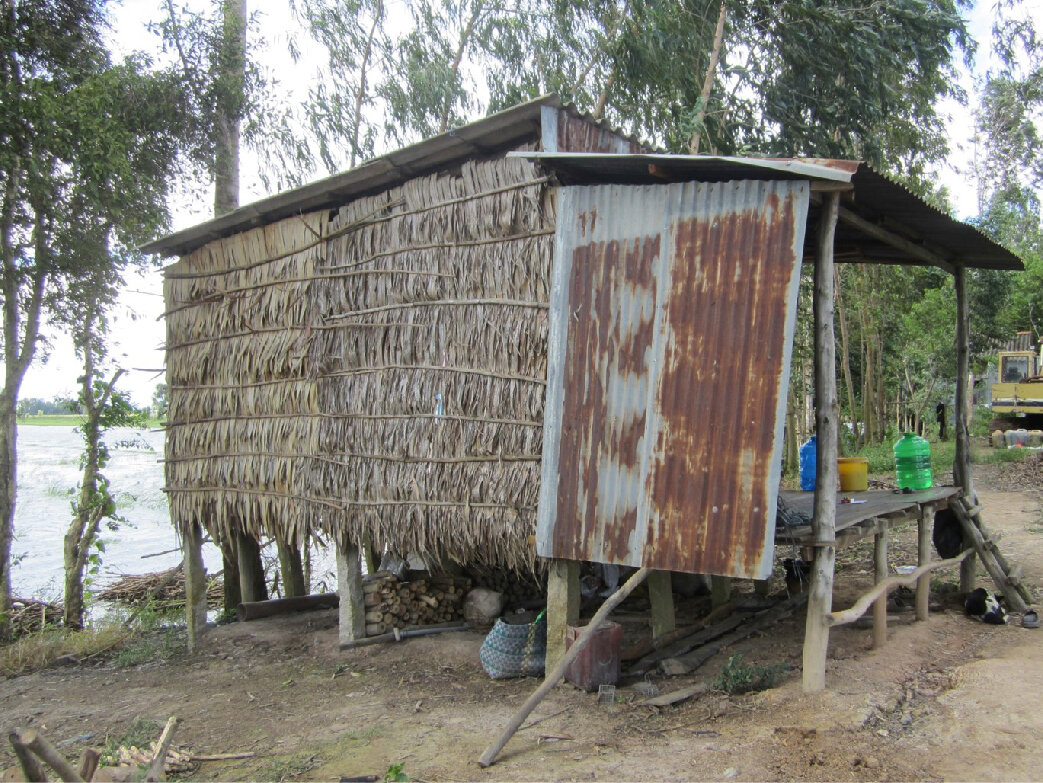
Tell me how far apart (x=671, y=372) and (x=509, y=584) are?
4.02 meters

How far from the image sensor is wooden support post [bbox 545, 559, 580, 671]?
587cm

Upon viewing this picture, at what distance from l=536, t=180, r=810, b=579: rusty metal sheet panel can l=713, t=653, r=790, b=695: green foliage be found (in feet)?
2.90

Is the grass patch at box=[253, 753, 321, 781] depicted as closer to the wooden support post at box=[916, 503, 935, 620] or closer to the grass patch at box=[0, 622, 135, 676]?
the wooden support post at box=[916, 503, 935, 620]

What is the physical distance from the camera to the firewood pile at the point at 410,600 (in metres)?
7.84

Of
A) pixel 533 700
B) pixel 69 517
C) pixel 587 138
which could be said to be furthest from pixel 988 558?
pixel 69 517

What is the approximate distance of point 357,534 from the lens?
7.21 meters

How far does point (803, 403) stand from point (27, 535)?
1886 cm

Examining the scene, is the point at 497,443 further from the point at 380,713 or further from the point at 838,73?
the point at 838,73

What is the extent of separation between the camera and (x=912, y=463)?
7.46 meters

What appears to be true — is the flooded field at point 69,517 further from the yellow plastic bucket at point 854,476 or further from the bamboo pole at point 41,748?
the yellow plastic bucket at point 854,476

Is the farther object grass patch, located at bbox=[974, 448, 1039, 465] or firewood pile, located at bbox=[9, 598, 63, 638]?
grass patch, located at bbox=[974, 448, 1039, 465]

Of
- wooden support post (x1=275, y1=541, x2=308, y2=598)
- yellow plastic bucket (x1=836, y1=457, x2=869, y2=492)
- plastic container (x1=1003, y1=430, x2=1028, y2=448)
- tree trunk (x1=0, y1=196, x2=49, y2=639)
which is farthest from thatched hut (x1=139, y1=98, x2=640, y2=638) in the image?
plastic container (x1=1003, y1=430, x2=1028, y2=448)

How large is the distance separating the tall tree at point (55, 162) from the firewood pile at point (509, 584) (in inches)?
270

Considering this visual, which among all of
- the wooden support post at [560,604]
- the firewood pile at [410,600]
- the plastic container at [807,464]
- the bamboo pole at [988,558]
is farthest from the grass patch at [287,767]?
the bamboo pole at [988,558]
